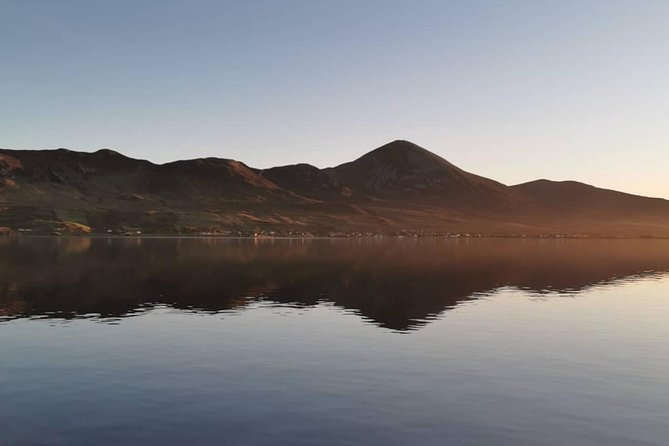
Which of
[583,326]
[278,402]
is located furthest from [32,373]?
[583,326]

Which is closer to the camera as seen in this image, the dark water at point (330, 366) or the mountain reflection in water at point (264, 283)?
the dark water at point (330, 366)

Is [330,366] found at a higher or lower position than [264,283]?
lower

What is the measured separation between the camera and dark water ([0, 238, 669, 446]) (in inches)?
965

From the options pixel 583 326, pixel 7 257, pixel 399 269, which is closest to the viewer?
pixel 583 326

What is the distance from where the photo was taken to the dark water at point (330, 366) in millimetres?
24500

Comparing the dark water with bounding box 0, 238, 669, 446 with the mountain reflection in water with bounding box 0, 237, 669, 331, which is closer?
the dark water with bounding box 0, 238, 669, 446

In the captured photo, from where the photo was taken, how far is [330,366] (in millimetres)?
35750

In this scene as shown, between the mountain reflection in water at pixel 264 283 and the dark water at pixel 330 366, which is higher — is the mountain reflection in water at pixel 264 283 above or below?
above

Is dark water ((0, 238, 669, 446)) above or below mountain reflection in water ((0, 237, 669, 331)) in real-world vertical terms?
below

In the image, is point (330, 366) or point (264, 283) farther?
point (264, 283)

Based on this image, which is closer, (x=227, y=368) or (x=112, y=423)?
(x=112, y=423)

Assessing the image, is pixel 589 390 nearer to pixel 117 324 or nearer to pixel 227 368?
pixel 227 368

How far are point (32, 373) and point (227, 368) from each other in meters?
10.8

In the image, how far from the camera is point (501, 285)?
8688 cm
